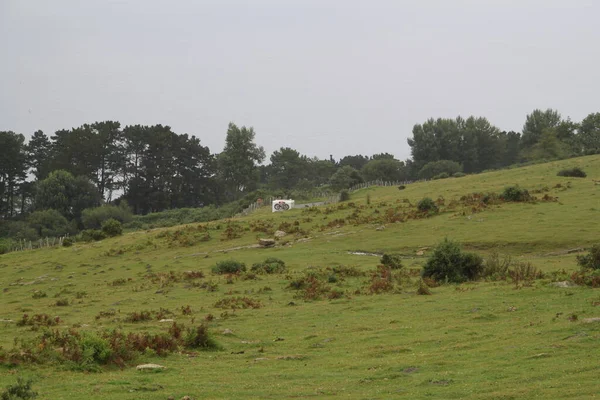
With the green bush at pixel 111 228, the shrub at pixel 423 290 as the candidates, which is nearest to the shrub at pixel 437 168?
the green bush at pixel 111 228

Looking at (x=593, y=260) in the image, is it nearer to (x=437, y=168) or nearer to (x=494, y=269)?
(x=494, y=269)

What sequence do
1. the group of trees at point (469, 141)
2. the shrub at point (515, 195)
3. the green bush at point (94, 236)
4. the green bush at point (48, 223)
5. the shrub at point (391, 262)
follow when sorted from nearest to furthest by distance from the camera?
the shrub at point (391, 262) < the shrub at point (515, 195) < the green bush at point (94, 236) < the green bush at point (48, 223) < the group of trees at point (469, 141)

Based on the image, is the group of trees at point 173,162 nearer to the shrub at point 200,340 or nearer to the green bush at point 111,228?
the green bush at point 111,228

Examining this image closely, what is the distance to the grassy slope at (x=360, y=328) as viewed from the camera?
45.5 ft

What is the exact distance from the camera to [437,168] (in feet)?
431

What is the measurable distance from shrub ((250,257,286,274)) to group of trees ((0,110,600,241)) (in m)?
75.2

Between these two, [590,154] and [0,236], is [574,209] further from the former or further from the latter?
[0,236]

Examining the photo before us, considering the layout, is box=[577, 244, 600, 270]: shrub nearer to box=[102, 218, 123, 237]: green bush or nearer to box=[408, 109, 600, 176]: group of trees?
box=[102, 218, 123, 237]: green bush

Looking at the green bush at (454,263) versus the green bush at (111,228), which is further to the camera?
the green bush at (111,228)

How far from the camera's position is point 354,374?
15.5 m

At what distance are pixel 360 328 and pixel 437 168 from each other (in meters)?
113

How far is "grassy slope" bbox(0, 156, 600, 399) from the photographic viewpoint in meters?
13.9

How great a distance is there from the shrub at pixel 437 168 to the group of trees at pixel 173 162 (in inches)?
8.1

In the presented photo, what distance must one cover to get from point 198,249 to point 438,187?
3654cm
